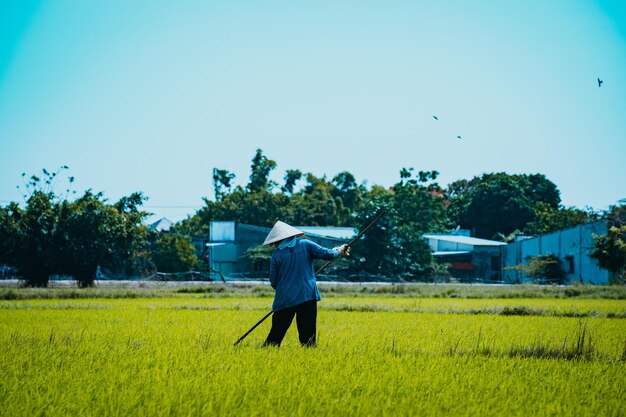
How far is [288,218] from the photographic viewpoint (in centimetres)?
4872

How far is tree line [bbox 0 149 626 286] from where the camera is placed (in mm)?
27766

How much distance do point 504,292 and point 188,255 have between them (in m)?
24.5

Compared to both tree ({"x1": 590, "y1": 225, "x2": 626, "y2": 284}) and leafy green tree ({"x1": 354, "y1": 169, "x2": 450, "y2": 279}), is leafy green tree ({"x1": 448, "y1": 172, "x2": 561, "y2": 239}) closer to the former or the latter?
leafy green tree ({"x1": 354, "y1": 169, "x2": 450, "y2": 279})

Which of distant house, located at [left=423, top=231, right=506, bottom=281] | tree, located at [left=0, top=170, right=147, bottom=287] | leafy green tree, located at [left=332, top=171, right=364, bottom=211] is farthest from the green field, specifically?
leafy green tree, located at [left=332, top=171, right=364, bottom=211]

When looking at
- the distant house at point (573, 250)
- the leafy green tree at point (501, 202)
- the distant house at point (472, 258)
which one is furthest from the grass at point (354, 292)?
the leafy green tree at point (501, 202)

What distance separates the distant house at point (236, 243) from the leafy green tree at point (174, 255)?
5.32 feet

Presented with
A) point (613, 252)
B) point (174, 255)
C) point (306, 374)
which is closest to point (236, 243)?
point (174, 255)

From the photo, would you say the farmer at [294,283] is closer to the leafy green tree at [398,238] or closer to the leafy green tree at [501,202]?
the leafy green tree at [398,238]

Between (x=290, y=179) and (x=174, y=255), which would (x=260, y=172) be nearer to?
(x=290, y=179)

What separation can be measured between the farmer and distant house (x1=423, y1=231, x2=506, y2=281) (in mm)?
35906

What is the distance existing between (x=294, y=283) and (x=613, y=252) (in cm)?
2460

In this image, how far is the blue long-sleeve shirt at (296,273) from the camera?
7336mm

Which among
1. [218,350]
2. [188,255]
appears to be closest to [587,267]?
[188,255]

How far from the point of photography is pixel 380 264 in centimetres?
3803
